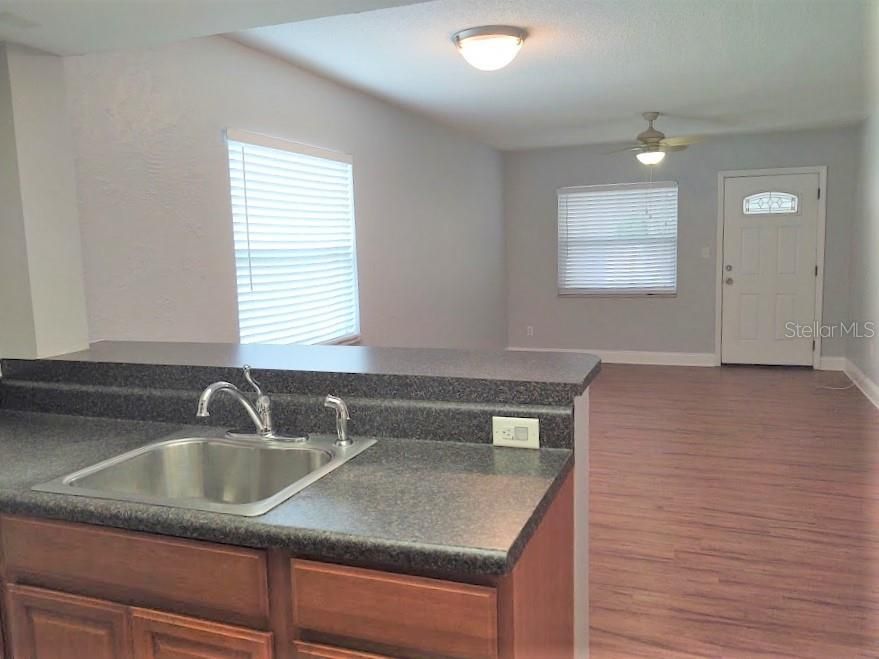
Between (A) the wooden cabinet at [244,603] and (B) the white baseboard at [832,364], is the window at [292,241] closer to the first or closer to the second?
(A) the wooden cabinet at [244,603]

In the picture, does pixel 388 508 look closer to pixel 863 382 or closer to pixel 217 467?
pixel 217 467

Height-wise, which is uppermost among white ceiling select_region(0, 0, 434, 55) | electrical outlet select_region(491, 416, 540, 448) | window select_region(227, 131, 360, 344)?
white ceiling select_region(0, 0, 434, 55)

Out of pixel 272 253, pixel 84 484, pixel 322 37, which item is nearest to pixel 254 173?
pixel 272 253

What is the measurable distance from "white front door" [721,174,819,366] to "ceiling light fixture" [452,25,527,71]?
4674 mm

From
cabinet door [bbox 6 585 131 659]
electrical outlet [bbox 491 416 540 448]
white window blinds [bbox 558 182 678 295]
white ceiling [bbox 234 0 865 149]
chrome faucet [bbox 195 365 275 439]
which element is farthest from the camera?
white window blinds [bbox 558 182 678 295]

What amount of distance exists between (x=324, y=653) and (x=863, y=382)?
6.20 metres

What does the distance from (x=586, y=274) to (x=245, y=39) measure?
5.29 m

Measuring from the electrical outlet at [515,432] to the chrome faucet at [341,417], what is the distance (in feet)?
1.26

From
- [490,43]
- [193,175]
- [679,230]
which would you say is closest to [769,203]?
[679,230]

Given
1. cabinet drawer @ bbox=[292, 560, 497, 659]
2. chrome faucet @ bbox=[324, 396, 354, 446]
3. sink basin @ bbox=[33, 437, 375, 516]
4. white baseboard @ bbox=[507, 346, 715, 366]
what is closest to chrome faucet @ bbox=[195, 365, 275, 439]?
sink basin @ bbox=[33, 437, 375, 516]

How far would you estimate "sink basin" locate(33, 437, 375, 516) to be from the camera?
182 centimetres

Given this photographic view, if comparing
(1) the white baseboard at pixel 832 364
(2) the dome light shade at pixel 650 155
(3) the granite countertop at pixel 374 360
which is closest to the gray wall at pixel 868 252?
(1) the white baseboard at pixel 832 364

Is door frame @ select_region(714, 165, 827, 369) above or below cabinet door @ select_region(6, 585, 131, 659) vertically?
above

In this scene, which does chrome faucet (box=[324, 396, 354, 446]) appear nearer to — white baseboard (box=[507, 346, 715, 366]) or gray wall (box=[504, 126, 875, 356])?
white baseboard (box=[507, 346, 715, 366])
